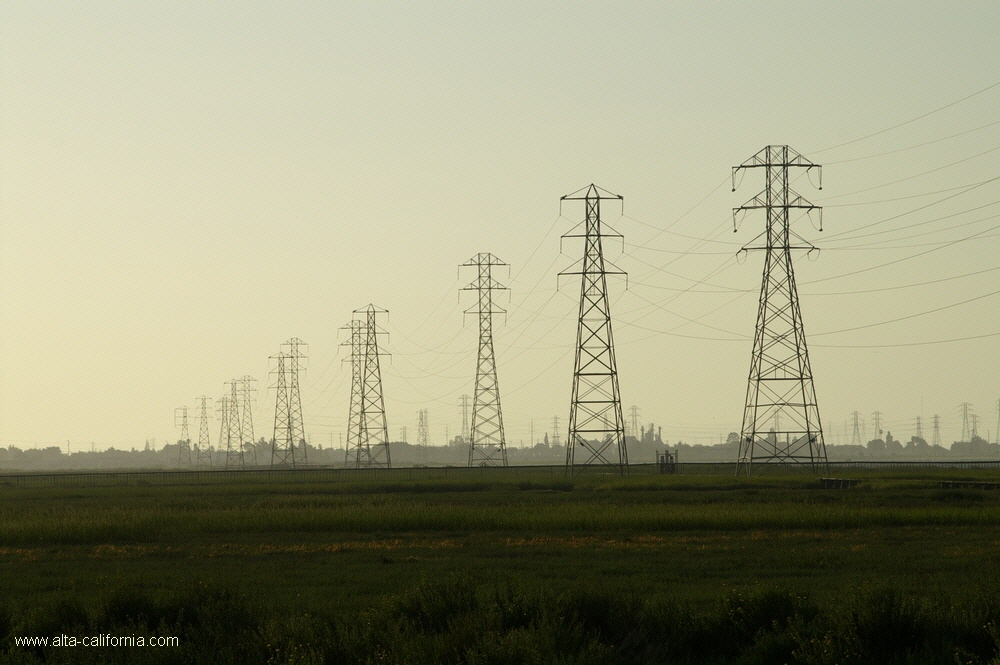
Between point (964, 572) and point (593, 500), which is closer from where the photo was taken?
point (964, 572)

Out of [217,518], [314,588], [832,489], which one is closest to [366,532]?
[217,518]

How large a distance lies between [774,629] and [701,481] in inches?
2072

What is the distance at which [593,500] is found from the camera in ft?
179

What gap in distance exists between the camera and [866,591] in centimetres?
1789

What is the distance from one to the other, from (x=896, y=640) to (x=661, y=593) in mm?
6080

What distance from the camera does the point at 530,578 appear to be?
84.4 ft

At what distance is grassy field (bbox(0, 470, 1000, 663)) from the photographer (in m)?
17.3

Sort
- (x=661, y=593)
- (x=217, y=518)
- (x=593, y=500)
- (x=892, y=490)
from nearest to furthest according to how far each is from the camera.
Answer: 1. (x=661, y=593)
2. (x=217, y=518)
3. (x=593, y=500)
4. (x=892, y=490)

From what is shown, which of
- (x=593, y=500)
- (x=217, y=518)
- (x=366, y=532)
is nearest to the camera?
(x=366, y=532)

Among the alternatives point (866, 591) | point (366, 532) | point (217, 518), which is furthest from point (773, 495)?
point (866, 591)

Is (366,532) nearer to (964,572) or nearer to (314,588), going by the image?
(314,588)

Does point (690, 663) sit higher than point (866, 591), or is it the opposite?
point (866, 591)

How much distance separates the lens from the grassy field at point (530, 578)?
56.6 ft

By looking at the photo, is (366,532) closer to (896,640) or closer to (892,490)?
(896,640)
